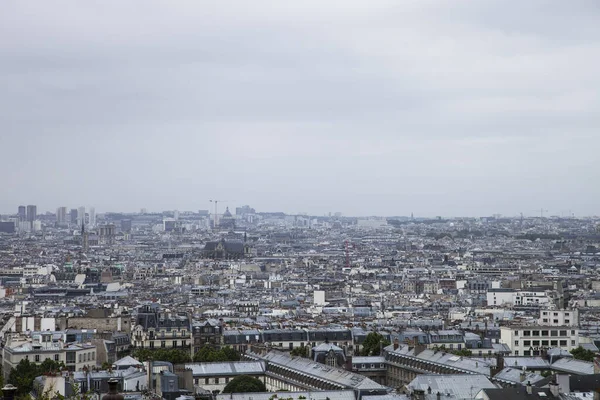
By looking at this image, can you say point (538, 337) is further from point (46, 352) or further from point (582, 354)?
point (46, 352)

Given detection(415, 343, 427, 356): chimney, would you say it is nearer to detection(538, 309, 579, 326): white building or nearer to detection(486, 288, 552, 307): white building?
detection(538, 309, 579, 326): white building

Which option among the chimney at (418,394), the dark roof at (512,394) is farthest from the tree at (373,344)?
the dark roof at (512,394)

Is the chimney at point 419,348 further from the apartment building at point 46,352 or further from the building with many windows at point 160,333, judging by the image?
the building with many windows at point 160,333

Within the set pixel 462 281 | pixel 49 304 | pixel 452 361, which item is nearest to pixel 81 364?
pixel 452 361

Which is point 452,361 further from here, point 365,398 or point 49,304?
point 49,304

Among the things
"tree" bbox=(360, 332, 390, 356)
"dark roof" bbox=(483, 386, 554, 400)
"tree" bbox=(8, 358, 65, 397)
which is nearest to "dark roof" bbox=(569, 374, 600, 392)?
"dark roof" bbox=(483, 386, 554, 400)

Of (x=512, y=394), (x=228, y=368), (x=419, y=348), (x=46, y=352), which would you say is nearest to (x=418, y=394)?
(x=512, y=394)
